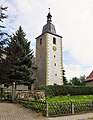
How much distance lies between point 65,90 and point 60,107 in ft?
54.2

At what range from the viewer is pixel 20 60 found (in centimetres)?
2700

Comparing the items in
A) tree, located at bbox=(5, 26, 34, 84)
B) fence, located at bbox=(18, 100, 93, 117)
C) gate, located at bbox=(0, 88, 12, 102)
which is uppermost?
tree, located at bbox=(5, 26, 34, 84)

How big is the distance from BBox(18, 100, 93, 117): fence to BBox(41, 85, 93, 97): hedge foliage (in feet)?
38.8

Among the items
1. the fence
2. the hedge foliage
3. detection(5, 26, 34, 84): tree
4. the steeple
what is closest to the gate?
detection(5, 26, 34, 84): tree

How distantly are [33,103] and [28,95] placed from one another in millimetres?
7673

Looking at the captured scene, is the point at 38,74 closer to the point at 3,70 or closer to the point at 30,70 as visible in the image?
the point at 30,70

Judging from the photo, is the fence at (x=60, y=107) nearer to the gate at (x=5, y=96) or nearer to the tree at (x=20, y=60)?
the gate at (x=5, y=96)

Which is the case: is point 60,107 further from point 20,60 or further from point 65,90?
point 65,90

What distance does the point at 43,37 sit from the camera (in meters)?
42.7

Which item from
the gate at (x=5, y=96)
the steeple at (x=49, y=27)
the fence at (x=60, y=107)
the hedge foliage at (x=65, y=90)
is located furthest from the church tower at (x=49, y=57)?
the fence at (x=60, y=107)

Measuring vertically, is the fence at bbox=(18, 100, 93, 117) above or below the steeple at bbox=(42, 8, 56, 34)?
below

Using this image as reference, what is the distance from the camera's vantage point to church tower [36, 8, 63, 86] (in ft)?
130

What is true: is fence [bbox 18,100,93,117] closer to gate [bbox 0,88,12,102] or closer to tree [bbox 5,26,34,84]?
gate [bbox 0,88,12,102]

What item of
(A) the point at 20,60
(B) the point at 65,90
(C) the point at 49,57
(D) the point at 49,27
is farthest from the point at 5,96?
(D) the point at 49,27
